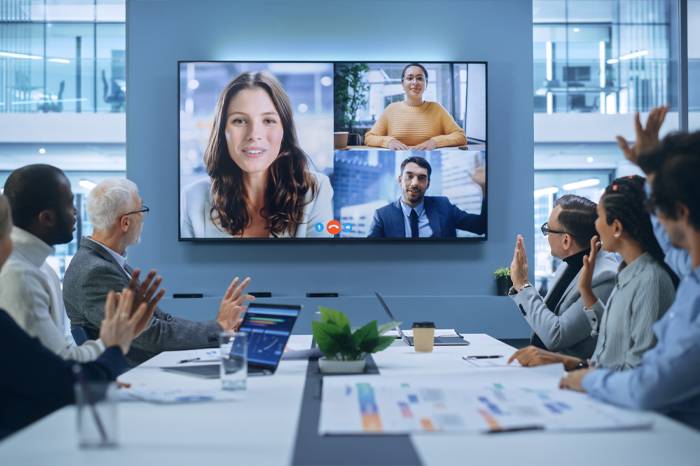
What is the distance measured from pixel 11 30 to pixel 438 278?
449cm

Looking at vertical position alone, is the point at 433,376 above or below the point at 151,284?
below

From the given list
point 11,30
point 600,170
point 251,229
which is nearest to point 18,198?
point 251,229

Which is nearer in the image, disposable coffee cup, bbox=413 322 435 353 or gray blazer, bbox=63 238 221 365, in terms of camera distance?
disposable coffee cup, bbox=413 322 435 353

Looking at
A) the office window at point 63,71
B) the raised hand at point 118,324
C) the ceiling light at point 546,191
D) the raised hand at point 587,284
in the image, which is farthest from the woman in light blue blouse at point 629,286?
the ceiling light at point 546,191

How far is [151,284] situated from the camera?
2.65 meters

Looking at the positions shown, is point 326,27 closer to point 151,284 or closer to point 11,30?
point 11,30

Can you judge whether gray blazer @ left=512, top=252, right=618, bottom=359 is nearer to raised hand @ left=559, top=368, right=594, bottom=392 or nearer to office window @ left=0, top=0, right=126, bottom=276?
raised hand @ left=559, top=368, right=594, bottom=392

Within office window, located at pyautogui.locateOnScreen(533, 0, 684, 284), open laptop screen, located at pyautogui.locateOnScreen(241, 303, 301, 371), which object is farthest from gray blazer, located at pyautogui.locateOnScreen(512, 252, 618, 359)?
office window, located at pyautogui.locateOnScreen(533, 0, 684, 284)

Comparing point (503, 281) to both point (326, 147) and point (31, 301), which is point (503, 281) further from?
point (31, 301)

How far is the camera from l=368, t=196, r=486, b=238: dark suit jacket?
225 inches

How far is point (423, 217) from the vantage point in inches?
225

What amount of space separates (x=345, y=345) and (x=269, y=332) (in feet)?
0.91

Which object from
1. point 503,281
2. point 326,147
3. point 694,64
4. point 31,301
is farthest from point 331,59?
point 31,301

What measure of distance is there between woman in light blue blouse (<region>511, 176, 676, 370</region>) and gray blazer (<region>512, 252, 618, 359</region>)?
1.41ft
